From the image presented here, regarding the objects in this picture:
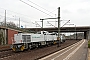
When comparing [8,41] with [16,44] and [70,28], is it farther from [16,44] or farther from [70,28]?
[70,28]

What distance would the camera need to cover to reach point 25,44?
94.9 ft

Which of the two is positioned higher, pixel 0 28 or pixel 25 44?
pixel 0 28

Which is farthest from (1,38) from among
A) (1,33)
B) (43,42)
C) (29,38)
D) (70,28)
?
(70,28)

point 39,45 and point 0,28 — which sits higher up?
point 0,28

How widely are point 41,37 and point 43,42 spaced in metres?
1.89

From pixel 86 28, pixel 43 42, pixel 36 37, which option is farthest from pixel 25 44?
pixel 86 28

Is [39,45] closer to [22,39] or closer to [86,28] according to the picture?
[22,39]

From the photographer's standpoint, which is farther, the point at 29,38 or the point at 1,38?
the point at 1,38

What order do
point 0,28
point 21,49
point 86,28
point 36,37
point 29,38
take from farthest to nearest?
1. point 86,28
2. point 0,28
3. point 36,37
4. point 29,38
5. point 21,49

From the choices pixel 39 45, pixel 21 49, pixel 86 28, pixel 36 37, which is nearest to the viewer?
pixel 21 49

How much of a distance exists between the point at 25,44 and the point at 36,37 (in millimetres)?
5511

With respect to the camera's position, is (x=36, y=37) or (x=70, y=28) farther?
(x=70, y=28)

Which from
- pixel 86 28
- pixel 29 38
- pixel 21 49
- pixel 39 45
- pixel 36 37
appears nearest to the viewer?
pixel 21 49

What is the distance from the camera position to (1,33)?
4322 cm
